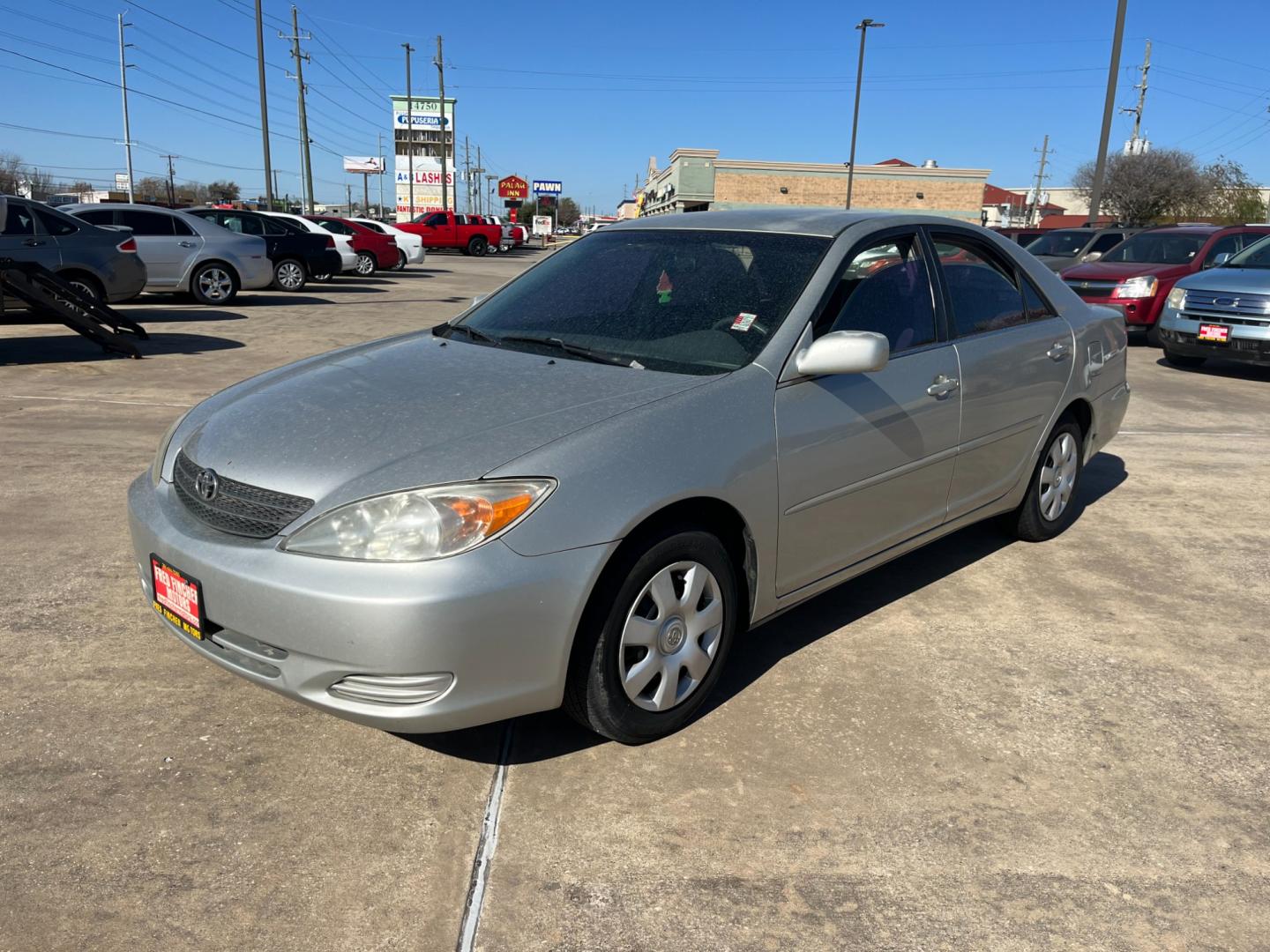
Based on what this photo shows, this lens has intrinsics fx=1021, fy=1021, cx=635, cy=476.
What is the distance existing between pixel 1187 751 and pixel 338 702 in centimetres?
255

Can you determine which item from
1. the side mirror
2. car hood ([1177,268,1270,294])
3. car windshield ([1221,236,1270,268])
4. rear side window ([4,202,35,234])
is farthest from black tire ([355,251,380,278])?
the side mirror

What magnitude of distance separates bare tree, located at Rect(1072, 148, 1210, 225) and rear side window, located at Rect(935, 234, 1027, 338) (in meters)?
53.2

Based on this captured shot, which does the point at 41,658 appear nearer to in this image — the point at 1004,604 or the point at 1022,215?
the point at 1004,604

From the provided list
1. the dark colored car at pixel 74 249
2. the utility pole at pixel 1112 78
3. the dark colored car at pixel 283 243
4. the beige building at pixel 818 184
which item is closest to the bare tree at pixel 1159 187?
the beige building at pixel 818 184

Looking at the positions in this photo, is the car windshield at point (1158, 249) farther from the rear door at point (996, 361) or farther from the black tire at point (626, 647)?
the black tire at point (626, 647)

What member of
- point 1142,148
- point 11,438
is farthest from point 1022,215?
point 11,438

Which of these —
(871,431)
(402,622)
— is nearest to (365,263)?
(871,431)

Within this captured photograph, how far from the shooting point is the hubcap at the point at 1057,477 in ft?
16.3

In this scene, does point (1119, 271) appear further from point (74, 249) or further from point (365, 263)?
point (365, 263)

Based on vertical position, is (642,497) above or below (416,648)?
above

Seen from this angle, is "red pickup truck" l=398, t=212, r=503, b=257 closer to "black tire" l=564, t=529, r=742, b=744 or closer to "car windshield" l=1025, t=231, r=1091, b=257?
"car windshield" l=1025, t=231, r=1091, b=257

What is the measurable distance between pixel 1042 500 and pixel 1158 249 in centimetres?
Result: 1116

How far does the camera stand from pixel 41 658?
3.52 metres

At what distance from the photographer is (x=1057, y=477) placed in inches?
199
